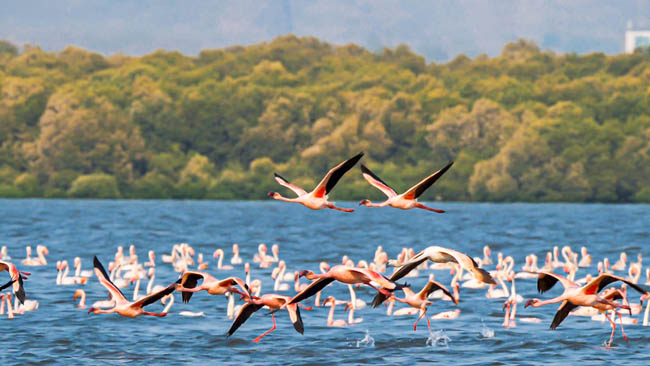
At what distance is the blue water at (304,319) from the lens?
25625 mm

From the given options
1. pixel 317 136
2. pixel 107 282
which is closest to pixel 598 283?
pixel 107 282

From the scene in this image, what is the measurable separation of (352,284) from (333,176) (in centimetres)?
1278

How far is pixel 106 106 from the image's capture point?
380 ft

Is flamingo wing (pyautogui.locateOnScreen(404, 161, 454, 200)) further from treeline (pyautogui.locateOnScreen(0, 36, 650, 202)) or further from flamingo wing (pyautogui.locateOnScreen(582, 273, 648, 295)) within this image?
treeline (pyautogui.locateOnScreen(0, 36, 650, 202))

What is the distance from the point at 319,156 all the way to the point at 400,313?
260 ft

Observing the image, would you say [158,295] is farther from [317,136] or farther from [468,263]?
[317,136]

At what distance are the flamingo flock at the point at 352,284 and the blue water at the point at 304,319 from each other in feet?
1.70

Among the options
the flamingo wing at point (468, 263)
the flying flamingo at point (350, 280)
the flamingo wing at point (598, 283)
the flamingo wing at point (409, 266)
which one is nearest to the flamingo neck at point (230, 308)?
the flying flamingo at point (350, 280)

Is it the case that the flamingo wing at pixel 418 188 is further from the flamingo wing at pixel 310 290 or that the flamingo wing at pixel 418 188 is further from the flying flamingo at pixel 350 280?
the flamingo wing at pixel 310 290

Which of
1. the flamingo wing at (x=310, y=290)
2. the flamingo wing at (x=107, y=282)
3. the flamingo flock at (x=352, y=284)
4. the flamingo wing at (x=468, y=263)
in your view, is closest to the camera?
the flamingo wing at (x=468, y=263)

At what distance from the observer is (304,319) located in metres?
30.5

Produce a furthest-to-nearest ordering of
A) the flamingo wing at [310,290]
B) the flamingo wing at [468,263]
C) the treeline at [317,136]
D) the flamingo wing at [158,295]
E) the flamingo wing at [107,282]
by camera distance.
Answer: the treeline at [317,136], the flamingo wing at [107,282], the flamingo wing at [158,295], the flamingo wing at [310,290], the flamingo wing at [468,263]

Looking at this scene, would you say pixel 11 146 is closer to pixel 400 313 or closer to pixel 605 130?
pixel 605 130

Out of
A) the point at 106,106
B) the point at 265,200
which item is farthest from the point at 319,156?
the point at 106,106
